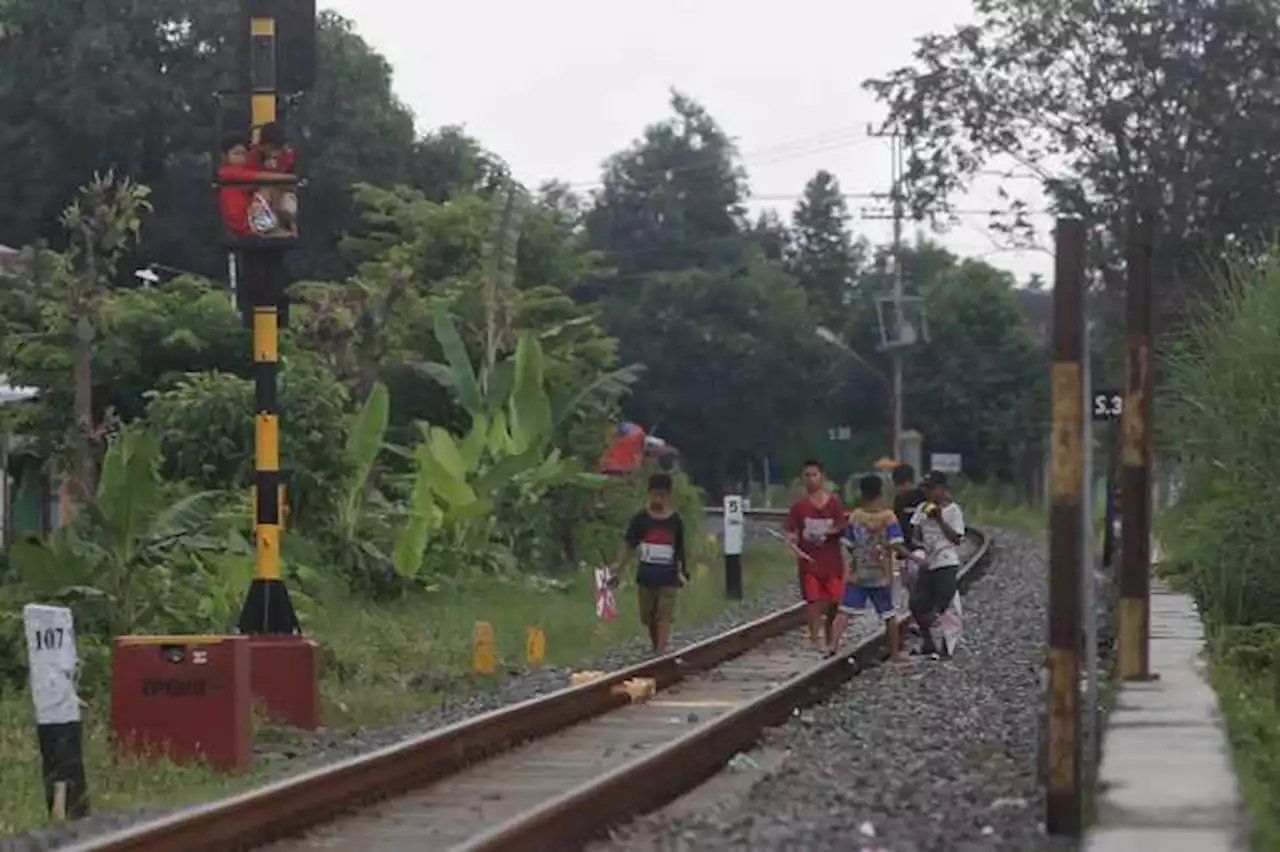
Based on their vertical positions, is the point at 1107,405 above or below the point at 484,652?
above

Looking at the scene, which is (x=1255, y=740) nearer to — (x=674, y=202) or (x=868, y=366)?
(x=868, y=366)

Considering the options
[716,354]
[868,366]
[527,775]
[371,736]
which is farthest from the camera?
[868,366]

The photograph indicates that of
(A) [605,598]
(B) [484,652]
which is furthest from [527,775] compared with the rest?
(A) [605,598]

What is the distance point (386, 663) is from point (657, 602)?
7.84ft

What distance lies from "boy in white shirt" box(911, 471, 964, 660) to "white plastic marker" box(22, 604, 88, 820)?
30.6 feet

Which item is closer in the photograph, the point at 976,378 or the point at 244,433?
the point at 244,433

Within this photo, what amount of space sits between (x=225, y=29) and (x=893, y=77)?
21986 mm

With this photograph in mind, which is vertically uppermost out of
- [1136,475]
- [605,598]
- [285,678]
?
[1136,475]

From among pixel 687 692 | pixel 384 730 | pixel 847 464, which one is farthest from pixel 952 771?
pixel 847 464

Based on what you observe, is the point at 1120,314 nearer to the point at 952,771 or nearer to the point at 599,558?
the point at 599,558

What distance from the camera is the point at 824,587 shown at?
20234mm

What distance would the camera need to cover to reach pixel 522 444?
1185 inches

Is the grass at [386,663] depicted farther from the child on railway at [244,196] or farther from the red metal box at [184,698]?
the child on railway at [244,196]

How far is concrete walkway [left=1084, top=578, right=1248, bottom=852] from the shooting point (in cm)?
1006
